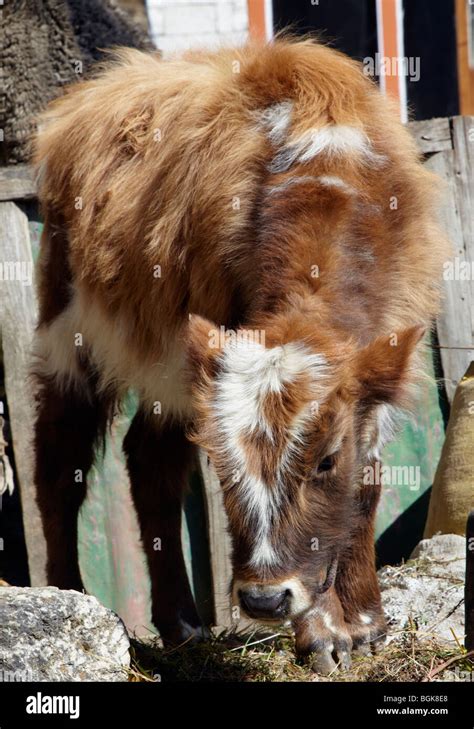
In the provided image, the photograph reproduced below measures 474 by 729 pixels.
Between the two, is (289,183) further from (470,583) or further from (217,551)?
(217,551)

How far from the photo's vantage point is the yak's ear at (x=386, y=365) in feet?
13.6

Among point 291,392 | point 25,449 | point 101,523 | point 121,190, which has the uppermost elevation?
point 121,190

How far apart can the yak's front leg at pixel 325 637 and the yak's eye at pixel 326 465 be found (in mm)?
859

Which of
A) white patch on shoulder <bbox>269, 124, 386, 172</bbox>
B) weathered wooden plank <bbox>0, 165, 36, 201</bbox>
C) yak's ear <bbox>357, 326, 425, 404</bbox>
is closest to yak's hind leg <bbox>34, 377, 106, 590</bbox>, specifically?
weathered wooden plank <bbox>0, 165, 36, 201</bbox>

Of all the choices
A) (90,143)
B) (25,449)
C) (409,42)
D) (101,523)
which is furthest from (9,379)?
(409,42)

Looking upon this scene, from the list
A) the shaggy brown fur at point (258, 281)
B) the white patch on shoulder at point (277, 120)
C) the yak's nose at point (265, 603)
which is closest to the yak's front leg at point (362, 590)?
the shaggy brown fur at point (258, 281)

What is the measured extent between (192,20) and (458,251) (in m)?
4.16

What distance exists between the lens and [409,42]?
32.9ft

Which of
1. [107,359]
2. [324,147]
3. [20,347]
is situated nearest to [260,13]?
[20,347]

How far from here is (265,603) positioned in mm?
4000

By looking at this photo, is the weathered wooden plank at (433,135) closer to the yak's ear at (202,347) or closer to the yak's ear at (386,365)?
the yak's ear at (386,365)

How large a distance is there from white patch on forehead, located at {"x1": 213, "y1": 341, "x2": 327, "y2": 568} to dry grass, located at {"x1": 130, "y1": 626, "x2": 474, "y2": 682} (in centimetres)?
88

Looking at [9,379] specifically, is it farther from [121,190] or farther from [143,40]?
[143,40]

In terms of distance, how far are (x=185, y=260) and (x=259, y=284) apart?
→ 0.61m
